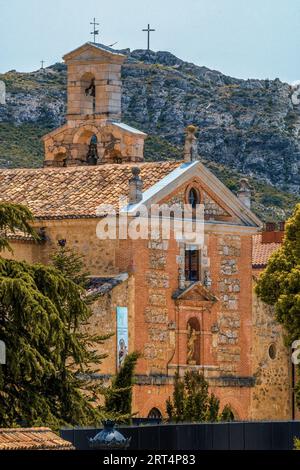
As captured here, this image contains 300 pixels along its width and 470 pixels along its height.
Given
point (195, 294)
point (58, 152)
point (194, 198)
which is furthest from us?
point (58, 152)

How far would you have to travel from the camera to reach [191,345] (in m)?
63.8

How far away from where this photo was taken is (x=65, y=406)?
1829 inches

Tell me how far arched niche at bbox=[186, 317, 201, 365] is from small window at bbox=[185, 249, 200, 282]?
121 centimetres

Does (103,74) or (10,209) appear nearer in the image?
(10,209)

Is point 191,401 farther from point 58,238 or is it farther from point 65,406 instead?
point 65,406

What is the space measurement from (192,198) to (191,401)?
7033 millimetres

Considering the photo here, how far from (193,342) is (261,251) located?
15.8 m

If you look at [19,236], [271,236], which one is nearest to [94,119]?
[19,236]

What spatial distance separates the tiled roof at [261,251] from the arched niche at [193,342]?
1280cm

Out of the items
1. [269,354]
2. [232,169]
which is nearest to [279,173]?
[232,169]

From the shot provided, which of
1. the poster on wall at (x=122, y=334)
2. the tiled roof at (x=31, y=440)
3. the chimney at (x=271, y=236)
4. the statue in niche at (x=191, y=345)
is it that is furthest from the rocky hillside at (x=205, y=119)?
the tiled roof at (x=31, y=440)

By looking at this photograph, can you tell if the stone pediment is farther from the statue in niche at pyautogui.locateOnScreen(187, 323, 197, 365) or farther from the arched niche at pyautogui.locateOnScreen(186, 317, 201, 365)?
the statue in niche at pyautogui.locateOnScreen(187, 323, 197, 365)

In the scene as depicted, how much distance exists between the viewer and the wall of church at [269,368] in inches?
2621

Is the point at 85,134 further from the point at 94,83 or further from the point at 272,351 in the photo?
the point at 272,351
